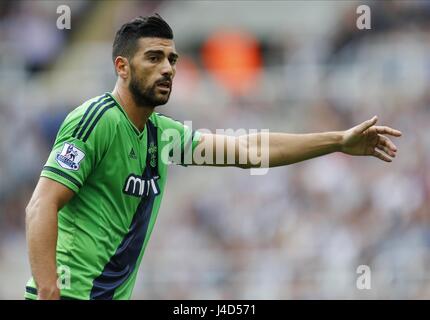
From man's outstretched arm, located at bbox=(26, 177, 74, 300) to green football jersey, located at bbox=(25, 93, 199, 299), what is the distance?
0.24 m

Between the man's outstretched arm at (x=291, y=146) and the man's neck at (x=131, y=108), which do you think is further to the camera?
the man's outstretched arm at (x=291, y=146)

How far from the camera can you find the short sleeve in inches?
240

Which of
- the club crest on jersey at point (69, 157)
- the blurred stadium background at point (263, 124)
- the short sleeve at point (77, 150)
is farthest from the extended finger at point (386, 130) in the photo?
the blurred stadium background at point (263, 124)

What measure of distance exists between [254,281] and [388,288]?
1859 mm

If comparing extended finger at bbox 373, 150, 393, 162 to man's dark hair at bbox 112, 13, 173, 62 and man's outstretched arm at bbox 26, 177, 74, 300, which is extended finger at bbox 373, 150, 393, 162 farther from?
man's outstretched arm at bbox 26, 177, 74, 300

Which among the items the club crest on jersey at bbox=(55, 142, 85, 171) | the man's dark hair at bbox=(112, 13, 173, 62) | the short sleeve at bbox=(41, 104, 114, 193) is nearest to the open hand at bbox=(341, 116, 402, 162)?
the man's dark hair at bbox=(112, 13, 173, 62)

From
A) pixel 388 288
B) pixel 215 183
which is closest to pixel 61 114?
pixel 215 183

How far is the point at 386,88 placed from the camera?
1549 cm

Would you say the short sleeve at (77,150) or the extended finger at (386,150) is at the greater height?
the extended finger at (386,150)

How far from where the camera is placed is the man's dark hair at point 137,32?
6652 millimetres

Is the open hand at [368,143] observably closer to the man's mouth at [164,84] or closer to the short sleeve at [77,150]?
the man's mouth at [164,84]

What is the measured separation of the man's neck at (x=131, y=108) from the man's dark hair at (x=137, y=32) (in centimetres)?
24

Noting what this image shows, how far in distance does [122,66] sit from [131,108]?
11.6 inches

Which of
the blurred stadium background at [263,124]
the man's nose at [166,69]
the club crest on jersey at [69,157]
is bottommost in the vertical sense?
the club crest on jersey at [69,157]
